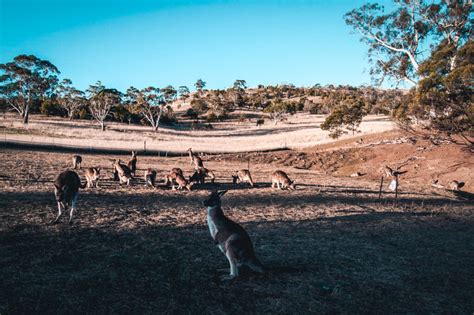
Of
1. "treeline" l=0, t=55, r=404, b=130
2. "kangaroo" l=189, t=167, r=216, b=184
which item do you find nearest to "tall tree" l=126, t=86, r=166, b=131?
"treeline" l=0, t=55, r=404, b=130

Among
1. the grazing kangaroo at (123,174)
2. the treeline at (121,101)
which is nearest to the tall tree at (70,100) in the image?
the treeline at (121,101)

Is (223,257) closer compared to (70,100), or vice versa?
(223,257)

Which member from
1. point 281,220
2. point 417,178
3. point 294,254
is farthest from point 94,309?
point 417,178

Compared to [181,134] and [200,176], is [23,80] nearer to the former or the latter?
[181,134]

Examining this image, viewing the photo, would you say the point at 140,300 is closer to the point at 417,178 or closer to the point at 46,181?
the point at 46,181

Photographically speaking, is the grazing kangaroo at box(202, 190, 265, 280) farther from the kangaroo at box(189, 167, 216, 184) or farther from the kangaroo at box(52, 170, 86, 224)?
the kangaroo at box(189, 167, 216, 184)

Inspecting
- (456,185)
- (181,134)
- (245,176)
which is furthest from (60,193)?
(181,134)

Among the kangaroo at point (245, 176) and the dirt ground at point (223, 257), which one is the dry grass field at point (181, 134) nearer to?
the kangaroo at point (245, 176)

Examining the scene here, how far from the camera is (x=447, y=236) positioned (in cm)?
1077

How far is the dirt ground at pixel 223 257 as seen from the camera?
5.82 m

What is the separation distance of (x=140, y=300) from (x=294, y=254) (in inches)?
156

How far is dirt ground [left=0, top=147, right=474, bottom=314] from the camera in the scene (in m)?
5.82

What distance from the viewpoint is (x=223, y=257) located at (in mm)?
7793

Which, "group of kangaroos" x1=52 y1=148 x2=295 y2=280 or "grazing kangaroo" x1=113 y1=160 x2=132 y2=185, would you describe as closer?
"group of kangaroos" x1=52 y1=148 x2=295 y2=280
